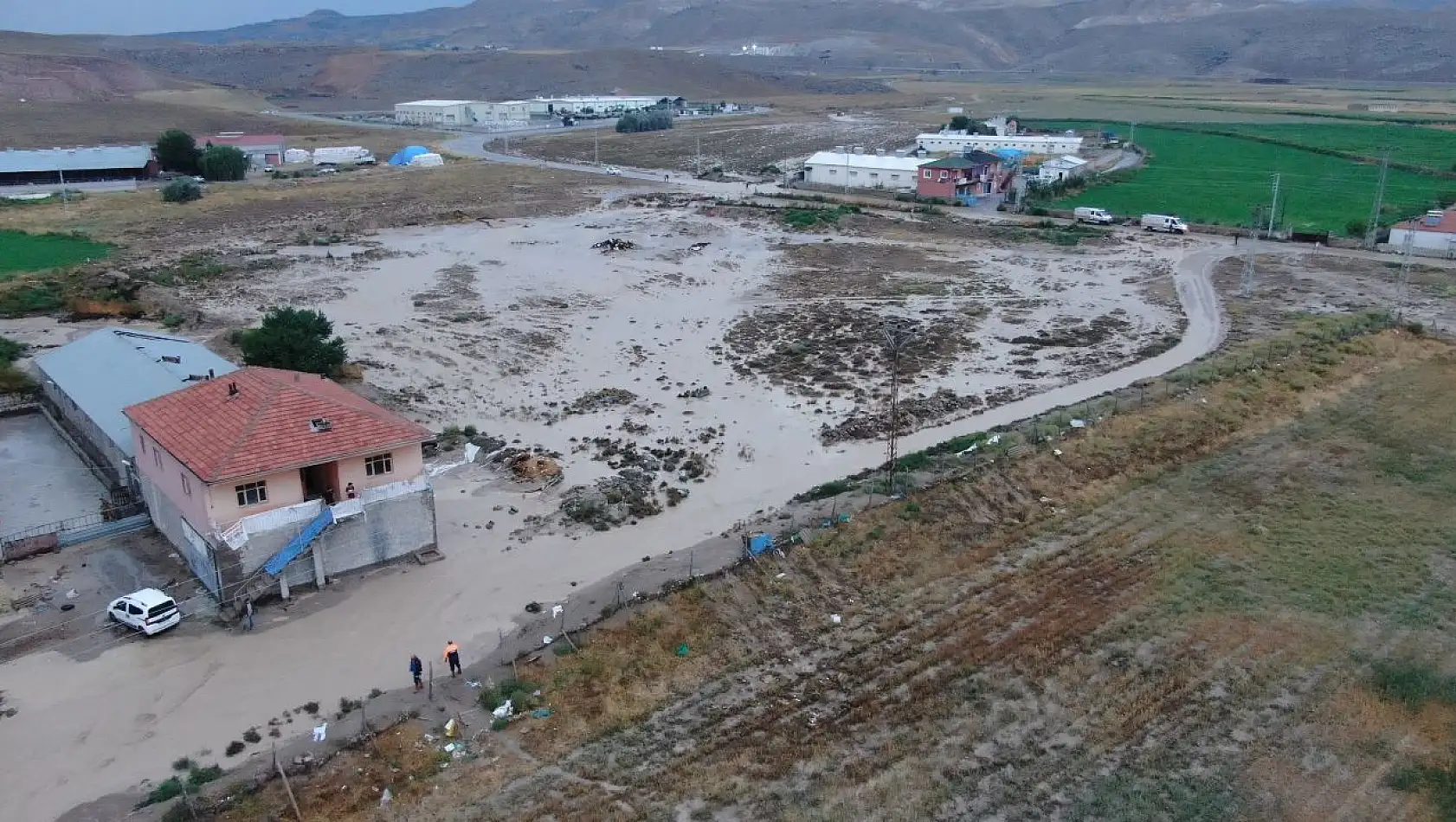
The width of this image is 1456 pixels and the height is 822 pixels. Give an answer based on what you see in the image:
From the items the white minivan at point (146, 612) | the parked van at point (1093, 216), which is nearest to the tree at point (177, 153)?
the parked van at point (1093, 216)

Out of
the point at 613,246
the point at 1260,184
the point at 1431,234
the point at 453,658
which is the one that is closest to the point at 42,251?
the point at 613,246

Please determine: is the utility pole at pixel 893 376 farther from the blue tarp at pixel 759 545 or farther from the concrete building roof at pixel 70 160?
the concrete building roof at pixel 70 160

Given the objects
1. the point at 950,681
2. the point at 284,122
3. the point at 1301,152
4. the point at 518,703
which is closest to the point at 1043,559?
the point at 950,681

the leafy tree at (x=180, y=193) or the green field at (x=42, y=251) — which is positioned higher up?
the leafy tree at (x=180, y=193)

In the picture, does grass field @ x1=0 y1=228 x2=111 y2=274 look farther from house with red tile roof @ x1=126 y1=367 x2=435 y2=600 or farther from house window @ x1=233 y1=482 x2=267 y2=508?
house window @ x1=233 y1=482 x2=267 y2=508

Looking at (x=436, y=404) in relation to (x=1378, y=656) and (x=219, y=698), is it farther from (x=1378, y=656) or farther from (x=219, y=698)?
(x=1378, y=656)

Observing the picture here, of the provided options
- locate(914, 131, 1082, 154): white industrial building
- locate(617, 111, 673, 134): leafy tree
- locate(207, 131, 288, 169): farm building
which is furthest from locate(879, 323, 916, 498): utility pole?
locate(617, 111, 673, 134): leafy tree
